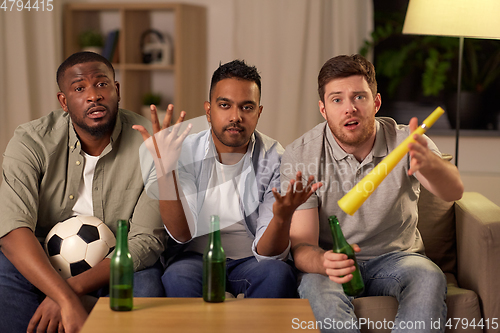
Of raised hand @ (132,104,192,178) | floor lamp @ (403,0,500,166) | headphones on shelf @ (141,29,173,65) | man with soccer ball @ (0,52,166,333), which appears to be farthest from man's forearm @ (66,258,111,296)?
headphones on shelf @ (141,29,173,65)

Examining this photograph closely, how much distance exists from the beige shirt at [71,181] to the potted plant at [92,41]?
1.73 metres

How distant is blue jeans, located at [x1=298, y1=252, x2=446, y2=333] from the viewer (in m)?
1.44

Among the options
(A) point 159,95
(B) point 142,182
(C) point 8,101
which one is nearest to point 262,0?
(A) point 159,95

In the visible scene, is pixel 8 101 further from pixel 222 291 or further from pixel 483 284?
pixel 483 284

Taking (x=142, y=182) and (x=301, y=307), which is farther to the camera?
(x=142, y=182)

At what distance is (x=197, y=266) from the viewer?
1.69 m

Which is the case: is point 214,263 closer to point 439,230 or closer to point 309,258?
point 309,258

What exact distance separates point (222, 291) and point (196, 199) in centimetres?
56

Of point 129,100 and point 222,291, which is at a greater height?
point 129,100

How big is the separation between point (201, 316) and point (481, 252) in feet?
3.42

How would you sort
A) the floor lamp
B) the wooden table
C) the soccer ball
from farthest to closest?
the floor lamp, the soccer ball, the wooden table

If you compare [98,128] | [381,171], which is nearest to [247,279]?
[381,171]

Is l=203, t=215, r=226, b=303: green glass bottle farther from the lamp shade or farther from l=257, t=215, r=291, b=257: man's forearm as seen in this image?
the lamp shade

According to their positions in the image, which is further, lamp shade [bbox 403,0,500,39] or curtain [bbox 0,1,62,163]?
curtain [bbox 0,1,62,163]
